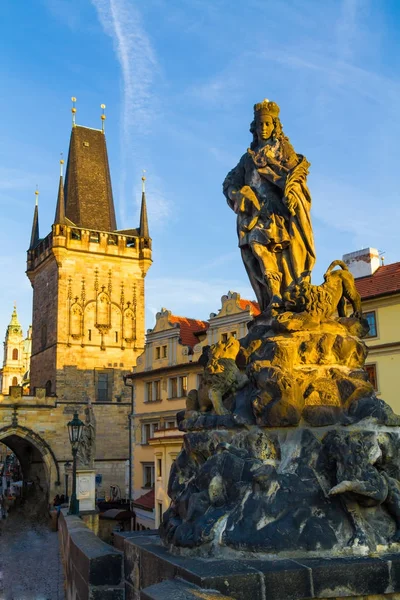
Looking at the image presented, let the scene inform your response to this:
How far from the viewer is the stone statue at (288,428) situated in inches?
180

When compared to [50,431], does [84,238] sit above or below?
above

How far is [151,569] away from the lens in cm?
477

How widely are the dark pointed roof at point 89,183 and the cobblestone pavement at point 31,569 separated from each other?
3376cm

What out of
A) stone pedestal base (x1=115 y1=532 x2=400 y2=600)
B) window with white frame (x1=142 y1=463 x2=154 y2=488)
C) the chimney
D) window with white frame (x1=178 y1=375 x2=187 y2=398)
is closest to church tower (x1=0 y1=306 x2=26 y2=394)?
window with white frame (x1=142 y1=463 x2=154 y2=488)

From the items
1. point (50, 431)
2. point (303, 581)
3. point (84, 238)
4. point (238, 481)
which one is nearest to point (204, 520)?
point (238, 481)

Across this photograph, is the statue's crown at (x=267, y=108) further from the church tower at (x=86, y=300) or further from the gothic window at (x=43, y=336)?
the gothic window at (x=43, y=336)

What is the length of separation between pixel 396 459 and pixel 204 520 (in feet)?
5.10

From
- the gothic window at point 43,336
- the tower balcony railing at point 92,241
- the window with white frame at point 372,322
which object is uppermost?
the tower balcony railing at point 92,241

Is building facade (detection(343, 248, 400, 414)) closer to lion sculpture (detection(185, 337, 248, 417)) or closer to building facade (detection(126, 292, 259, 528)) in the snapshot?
building facade (detection(126, 292, 259, 528))

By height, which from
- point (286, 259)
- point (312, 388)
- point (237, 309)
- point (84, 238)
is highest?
point (84, 238)

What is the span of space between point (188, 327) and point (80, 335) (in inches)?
551

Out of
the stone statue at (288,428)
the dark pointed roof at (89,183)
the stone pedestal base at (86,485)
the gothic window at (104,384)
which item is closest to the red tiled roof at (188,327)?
the stone pedestal base at (86,485)

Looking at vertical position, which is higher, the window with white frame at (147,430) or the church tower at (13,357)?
the church tower at (13,357)

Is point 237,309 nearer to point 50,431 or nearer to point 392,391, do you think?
point 392,391
